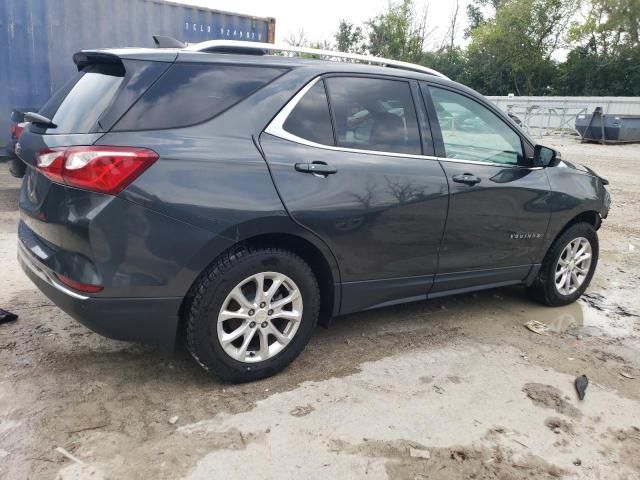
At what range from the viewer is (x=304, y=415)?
9.16 ft

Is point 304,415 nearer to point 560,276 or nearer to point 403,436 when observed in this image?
point 403,436

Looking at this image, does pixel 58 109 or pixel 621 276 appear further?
pixel 621 276

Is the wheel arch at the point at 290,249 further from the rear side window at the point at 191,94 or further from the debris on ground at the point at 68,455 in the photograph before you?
the debris on ground at the point at 68,455

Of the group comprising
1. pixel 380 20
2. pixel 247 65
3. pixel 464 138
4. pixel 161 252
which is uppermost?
pixel 380 20

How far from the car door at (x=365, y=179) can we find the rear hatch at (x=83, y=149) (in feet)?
2.24

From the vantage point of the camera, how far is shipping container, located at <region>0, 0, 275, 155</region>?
9.13m

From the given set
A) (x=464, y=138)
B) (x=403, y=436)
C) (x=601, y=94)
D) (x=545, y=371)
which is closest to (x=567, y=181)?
(x=464, y=138)

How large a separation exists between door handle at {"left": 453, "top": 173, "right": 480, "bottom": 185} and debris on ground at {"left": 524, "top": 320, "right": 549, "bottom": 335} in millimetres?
1257

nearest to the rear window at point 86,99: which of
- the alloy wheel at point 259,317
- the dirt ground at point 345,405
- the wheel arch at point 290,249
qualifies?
the wheel arch at point 290,249

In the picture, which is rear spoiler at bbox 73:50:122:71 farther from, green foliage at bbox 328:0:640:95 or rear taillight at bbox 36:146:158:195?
green foliage at bbox 328:0:640:95

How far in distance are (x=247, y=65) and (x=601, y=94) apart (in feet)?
121

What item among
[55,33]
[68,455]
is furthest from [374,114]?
[55,33]

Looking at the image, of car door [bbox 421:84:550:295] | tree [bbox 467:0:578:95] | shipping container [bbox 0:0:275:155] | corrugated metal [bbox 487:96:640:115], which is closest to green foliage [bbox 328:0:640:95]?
tree [bbox 467:0:578:95]

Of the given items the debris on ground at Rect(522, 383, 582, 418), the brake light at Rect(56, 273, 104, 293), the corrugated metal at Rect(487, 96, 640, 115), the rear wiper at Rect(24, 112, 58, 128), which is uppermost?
the corrugated metal at Rect(487, 96, 640, 115)
